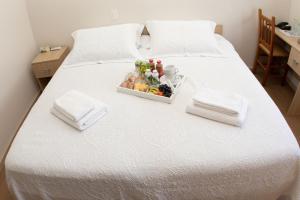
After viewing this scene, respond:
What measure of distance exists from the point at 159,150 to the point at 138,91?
1.88 feet

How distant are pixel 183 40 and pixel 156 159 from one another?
4.59 feet

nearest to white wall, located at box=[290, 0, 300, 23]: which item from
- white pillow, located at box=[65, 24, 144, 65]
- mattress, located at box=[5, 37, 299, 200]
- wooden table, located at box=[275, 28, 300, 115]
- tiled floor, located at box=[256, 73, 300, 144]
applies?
wooden table, located at box=[275, 28, 300, 115]

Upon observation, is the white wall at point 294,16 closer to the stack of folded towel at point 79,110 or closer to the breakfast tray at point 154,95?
the breakfast tray at point 154,95

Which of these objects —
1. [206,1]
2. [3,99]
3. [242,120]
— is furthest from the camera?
[206,1]

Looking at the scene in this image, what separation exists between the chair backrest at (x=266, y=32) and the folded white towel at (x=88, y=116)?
6.21 ft

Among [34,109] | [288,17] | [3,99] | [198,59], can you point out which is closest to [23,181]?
[34,109]

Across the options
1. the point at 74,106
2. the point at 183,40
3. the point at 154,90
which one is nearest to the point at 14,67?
the point at 74,106

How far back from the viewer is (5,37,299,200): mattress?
121cm

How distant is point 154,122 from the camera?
147 cm

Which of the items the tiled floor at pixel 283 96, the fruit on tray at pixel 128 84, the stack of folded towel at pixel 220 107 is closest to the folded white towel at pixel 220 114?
the stack of folded towel at pixel 220 107

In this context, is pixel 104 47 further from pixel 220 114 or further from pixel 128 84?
pixel 220 114

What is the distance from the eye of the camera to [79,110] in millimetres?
1479

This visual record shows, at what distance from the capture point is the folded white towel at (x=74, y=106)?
1454mm

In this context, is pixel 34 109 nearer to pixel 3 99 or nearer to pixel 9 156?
pixel 9 156
